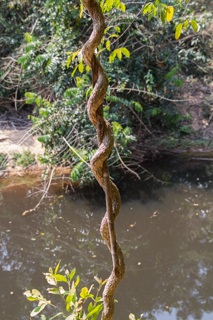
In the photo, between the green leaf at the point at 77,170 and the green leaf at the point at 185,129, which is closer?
the green leaf at the point at 77,170

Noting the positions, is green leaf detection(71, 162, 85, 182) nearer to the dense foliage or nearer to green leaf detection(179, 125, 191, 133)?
the dense foliage

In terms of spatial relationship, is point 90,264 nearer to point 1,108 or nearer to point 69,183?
point 69,183

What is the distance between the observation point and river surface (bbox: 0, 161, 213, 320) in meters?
2.92

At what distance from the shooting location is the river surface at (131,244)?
2922 mm

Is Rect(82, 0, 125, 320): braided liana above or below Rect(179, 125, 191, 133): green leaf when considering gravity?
above

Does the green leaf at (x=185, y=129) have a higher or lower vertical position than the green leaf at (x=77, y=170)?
lower

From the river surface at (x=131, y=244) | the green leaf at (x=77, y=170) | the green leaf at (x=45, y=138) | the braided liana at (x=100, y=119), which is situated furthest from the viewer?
the green leaf at (x=45, y=138)

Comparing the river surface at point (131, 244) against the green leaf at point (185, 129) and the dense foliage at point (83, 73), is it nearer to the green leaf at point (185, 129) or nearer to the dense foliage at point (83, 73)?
the dense foliage at point (83, 73)

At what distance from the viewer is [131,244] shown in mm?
3828

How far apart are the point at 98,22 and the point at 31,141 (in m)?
6.31

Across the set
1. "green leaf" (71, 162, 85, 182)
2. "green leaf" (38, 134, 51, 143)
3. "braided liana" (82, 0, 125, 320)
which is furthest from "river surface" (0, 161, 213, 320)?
"braided liana" (82, 0, 125, 320)

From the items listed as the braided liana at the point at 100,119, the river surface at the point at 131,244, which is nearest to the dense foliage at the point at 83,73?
the river surface at the point at 131,244

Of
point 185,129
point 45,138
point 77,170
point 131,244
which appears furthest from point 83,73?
point 185,129

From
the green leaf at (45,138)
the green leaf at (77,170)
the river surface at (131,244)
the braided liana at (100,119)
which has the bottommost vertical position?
the river surface at (131,244)
